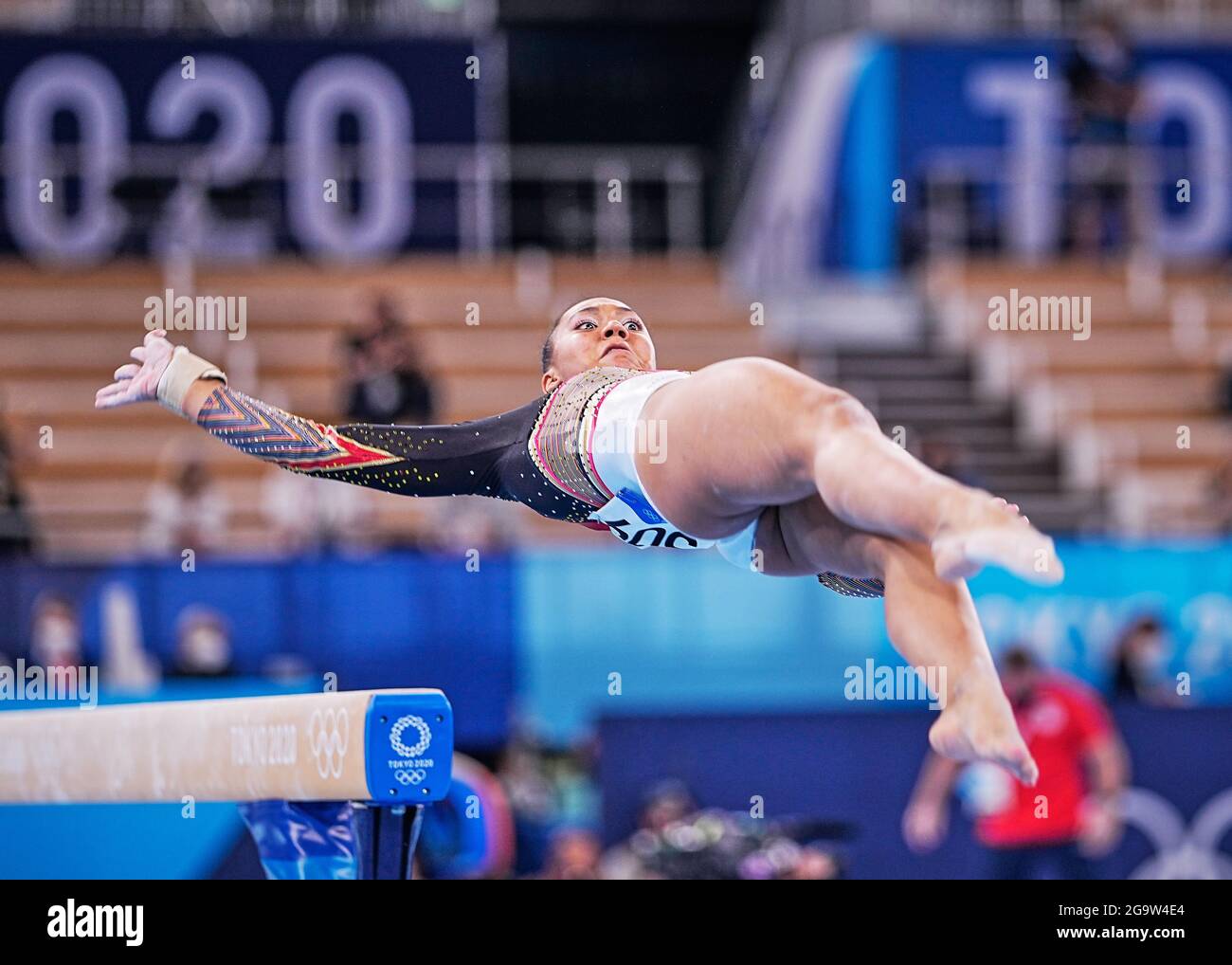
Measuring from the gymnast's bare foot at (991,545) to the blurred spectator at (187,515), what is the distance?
18.3 feet

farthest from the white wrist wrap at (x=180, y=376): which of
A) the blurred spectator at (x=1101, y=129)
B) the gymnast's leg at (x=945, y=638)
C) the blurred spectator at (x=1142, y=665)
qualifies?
the blurred spectator at (x=1101, y=129)

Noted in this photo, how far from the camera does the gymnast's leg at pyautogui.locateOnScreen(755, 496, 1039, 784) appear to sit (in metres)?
3.05

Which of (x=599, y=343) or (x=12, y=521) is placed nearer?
(x=599, y=343)

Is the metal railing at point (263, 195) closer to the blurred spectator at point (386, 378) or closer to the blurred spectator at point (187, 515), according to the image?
the blurred spectator at point (187, 515)

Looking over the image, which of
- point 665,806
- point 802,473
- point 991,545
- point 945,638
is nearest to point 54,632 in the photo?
point 665,806

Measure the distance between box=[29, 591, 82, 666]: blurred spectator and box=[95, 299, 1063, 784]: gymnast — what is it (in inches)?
139

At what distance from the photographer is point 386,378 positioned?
789 cm

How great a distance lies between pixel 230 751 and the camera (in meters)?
4.53

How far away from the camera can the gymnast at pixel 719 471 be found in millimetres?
3092

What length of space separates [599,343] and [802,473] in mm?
948

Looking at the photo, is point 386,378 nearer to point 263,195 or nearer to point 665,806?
point 665,806

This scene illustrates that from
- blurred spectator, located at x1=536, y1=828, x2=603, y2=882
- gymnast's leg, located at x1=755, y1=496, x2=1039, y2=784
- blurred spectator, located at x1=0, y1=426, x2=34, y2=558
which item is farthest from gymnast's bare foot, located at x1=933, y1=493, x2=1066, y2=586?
blurred spectator, located at x1=0, y1=426, x2=34, y2=558

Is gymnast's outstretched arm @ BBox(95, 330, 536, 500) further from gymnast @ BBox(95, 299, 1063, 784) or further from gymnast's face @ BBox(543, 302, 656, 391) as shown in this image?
gymnast's face @ BBox(543, 302, 656, 391)
